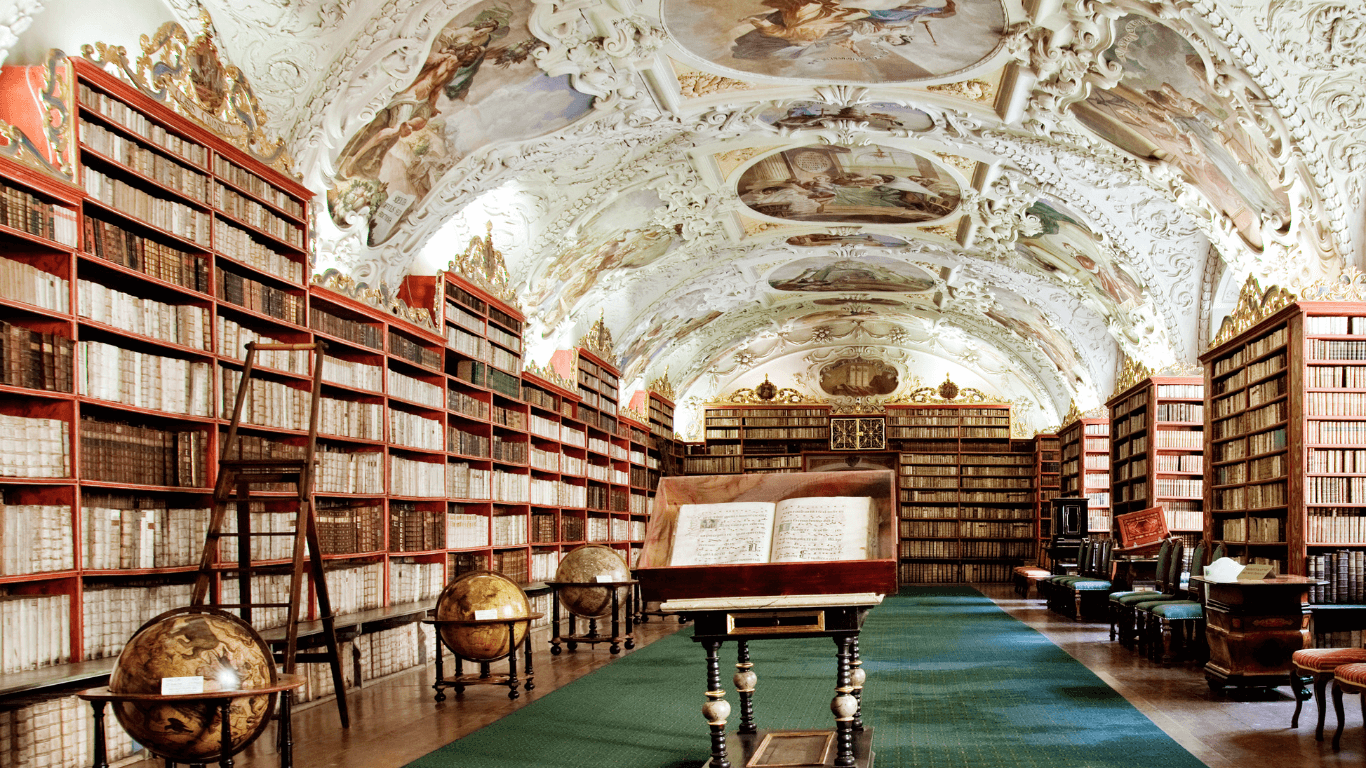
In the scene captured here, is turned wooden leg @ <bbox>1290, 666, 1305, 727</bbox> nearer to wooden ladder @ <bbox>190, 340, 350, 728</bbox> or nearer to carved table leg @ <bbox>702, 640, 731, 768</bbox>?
carved table leg @ <bbox>702, 640, 731, 768</bbox>

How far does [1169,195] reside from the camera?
42.0 ft

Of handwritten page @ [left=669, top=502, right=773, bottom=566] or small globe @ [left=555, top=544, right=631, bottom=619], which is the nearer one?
handwritten page @ [left=669, top=502, right=773, bottom=566]

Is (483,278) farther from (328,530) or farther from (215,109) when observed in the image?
(215,109)

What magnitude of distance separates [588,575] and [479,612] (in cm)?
321

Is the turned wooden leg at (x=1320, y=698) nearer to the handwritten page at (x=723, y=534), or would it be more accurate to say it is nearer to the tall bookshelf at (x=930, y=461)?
the handwritten page at (x=723, y=534)

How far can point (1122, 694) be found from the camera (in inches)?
360

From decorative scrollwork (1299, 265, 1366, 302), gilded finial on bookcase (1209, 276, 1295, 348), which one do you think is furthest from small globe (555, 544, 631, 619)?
decorative scrollwork (1299, 265, 1366, 302)

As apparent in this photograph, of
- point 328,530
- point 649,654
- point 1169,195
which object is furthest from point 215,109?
point 1169,195

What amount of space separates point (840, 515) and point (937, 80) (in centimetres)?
787

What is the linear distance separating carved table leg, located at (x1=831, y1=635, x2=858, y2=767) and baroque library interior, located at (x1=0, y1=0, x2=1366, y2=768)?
0.09ft

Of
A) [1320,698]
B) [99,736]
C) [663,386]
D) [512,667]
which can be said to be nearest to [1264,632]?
[1320,698]

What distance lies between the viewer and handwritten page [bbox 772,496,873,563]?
5.53 meters

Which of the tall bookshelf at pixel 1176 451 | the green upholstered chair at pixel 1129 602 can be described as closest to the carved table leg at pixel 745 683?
the green upholstered chair at pixel 1129 602

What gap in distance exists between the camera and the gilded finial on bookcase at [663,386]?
26391 mm
